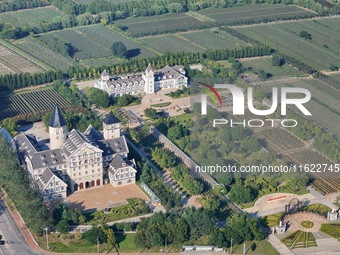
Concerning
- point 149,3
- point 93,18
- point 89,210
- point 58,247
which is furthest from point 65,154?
point 149,3

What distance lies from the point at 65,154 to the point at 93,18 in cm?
6396

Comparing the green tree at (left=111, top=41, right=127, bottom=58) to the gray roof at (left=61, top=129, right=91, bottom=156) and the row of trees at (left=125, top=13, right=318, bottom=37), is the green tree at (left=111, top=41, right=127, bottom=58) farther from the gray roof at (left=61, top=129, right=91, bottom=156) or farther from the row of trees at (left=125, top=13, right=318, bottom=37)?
the gray roof at (left=61, top=129, right=91, bottom=156)

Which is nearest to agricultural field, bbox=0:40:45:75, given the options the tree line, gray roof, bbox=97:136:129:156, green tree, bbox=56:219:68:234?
the tree line

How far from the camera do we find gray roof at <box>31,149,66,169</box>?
2739 inches

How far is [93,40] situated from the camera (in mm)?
119250

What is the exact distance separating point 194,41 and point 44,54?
27.6m

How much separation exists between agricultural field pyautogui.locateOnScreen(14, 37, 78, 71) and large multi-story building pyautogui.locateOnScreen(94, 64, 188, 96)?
1261cm

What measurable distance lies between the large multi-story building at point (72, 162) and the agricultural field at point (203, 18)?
53.4 meters

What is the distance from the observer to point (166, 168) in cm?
7556

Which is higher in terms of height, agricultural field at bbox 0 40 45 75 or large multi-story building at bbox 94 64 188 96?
large multi-story building at bbox 94 64 188 96

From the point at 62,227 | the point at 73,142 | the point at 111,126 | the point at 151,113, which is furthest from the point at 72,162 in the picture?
the point at 151,113

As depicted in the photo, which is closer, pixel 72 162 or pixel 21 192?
pixel 21 192

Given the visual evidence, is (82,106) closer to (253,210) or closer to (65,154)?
(65,154)

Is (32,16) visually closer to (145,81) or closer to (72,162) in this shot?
(145,81)
